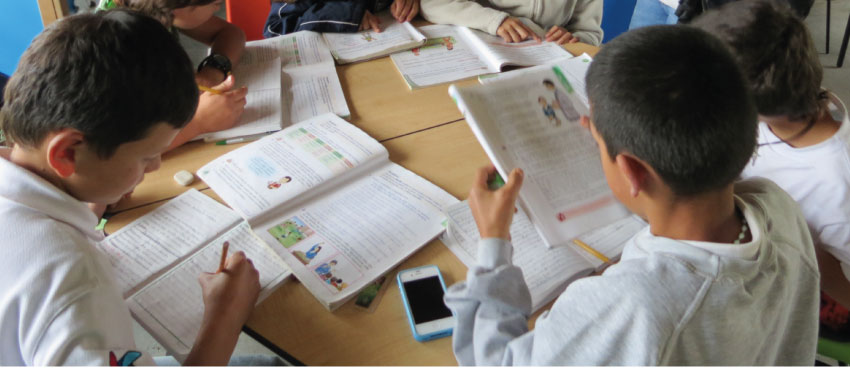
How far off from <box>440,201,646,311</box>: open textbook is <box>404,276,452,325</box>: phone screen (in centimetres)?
8

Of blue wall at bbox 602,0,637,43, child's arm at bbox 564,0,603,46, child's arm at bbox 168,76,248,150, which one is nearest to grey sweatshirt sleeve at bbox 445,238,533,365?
child's arm at bbox 168,76,248,150

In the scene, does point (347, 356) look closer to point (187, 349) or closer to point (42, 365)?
point (187, 349)

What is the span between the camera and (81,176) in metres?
0.75

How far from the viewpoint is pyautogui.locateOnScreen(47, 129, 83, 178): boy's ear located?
0.69 metres

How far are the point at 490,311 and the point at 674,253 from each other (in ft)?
0.81

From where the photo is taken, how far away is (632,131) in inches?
25.1

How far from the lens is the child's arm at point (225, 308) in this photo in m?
0.75

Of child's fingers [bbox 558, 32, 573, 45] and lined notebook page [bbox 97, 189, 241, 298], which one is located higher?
child's fingers [bbox 558, 32, 573, 45]

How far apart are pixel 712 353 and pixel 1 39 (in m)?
2.85

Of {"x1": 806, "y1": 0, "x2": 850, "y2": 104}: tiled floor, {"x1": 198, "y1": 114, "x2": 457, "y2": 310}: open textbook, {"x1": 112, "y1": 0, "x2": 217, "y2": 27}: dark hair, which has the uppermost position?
{"x1": 112, "y1": 0, "x2": 217, "y2": 27}: dark hair

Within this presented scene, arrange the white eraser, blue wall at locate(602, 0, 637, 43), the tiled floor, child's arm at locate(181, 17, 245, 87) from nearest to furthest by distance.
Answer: the white eraser
child's arm at locate(181, 17, 245, 87)
blue wall at locate(602, 0, 637, 43)
the tiled floor

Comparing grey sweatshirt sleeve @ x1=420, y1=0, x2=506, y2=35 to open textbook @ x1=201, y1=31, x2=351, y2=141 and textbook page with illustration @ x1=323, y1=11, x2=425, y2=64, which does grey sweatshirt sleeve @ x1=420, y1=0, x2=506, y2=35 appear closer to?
textbook page with illustration @ x1=323, y1=11, x2=425, y2=64

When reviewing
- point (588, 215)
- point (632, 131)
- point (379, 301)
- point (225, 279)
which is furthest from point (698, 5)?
point (225, 279)

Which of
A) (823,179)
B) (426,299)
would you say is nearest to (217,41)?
(426,299)
